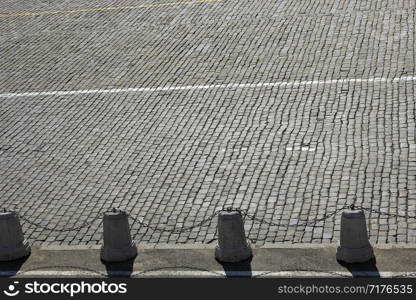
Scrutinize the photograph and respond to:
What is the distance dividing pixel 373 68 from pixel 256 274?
844 centimetres

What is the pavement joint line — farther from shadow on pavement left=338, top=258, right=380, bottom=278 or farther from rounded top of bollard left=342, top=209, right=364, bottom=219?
shadow on pavement left=338, top=258, right=380, bottom=278

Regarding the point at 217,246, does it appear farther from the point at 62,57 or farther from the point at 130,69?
the point at 62,57

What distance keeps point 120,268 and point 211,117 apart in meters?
5.91

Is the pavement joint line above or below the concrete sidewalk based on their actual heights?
below

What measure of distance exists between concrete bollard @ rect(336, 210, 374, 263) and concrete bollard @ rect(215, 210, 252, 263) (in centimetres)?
113

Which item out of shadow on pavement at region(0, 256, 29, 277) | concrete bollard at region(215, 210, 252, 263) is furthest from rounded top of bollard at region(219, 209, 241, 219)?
shadow on pavement at region(0, 256, 29, 277)

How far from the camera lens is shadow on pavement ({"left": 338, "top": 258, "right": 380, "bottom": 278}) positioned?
9.53m

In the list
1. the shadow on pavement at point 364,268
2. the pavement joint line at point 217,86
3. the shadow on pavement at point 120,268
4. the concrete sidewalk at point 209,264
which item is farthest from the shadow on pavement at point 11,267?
the pavement joint line at point 217,86

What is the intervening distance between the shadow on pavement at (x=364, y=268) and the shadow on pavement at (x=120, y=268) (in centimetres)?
236

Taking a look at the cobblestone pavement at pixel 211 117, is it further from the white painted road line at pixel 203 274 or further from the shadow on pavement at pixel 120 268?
the white painted road line at pixel 203 274

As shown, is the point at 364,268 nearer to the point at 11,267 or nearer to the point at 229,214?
the point at 229,214

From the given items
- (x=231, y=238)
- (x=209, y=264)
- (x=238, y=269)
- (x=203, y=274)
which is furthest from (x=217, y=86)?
(x=203, y=274)

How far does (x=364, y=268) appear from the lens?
31.9 ft

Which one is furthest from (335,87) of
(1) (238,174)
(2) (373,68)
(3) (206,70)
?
(1) (238,174)
